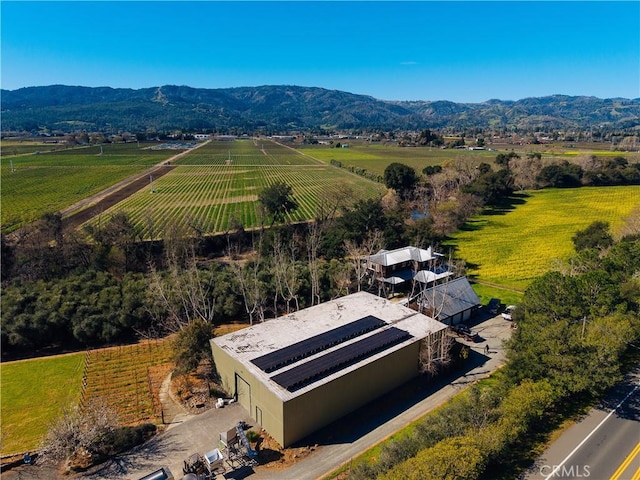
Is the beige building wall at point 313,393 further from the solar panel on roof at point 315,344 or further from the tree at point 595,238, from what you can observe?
the tree at point 595,238

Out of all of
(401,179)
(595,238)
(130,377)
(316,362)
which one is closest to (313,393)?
(316,362)

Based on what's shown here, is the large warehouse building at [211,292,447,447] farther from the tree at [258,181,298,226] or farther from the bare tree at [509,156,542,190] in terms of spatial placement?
the bare tree at [509,156,542,190]

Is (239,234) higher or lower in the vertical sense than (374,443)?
higher

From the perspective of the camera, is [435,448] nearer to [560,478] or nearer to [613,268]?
[560,478]

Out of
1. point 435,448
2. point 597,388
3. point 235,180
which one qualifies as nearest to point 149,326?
point 435,448

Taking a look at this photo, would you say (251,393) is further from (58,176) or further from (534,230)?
(58,176)

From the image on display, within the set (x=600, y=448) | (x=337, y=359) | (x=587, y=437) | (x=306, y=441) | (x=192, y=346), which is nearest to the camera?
(x=600, y=448)
